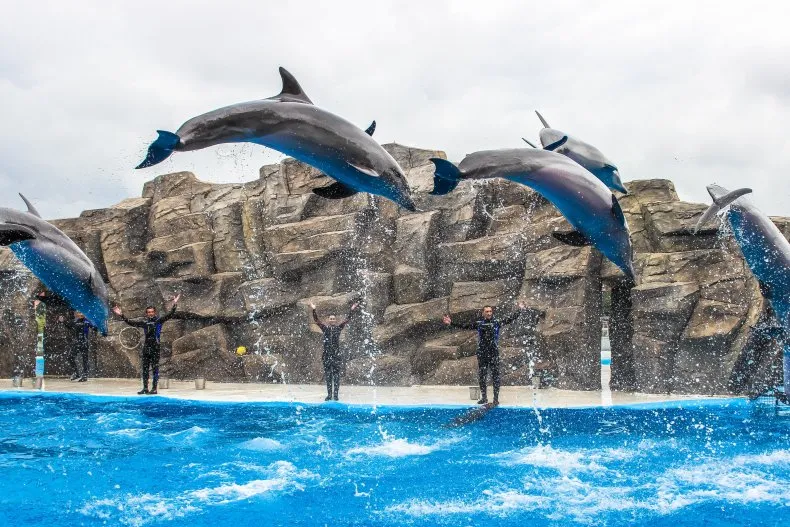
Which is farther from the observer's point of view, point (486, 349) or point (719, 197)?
point (486, 349)

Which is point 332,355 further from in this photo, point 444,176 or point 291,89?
point 444,176

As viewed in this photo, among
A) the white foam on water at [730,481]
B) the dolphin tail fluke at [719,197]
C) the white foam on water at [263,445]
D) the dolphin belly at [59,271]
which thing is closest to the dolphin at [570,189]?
the dolphin tail fluke at [719,197]

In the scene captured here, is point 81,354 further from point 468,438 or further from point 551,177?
point 551,177

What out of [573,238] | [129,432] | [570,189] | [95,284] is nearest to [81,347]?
[129,432]

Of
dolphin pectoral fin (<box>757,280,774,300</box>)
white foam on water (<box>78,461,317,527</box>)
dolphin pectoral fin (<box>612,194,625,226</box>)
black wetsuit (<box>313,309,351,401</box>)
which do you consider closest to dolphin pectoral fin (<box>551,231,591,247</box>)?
dolphin pectoral fin (<box>612,194,625,226</box>)

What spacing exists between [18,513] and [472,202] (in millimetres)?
9138

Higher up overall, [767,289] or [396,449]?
[767,289]

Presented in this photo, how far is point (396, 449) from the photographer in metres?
7.16

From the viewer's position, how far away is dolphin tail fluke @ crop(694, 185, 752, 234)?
6090mm

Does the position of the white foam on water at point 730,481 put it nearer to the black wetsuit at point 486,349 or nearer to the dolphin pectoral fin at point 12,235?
the black wetsuit at point 486,349

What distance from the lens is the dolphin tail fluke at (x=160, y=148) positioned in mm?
3721

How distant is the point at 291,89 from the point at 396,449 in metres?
4.01

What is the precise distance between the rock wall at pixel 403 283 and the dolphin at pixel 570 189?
6.34m

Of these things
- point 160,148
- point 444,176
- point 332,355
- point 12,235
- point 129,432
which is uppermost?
point 160,148
